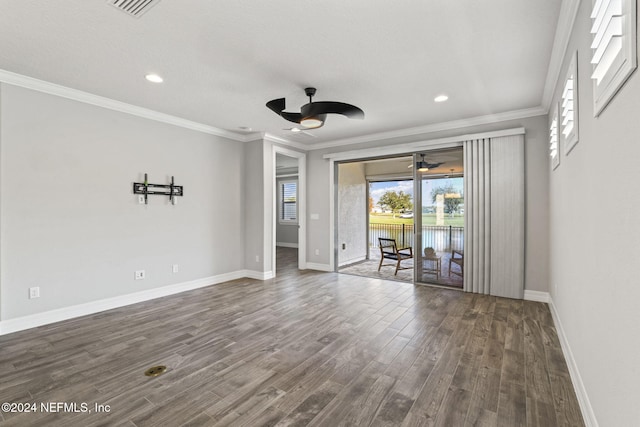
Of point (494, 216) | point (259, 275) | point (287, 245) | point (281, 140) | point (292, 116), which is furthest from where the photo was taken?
point (287, 245)

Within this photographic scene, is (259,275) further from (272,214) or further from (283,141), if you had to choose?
(283,141)

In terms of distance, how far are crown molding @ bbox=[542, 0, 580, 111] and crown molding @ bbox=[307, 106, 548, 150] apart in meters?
0.69

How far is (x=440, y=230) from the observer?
16.5ft

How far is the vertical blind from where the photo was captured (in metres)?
10.3

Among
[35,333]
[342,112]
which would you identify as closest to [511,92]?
[342,112]

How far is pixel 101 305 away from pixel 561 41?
18.9ft

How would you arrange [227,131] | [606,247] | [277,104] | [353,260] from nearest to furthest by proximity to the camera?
[606,247] < [277,104] < [227,131] < [353,260]

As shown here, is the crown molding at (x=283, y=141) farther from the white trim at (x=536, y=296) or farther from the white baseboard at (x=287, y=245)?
the white trim at (x=536, y=296)

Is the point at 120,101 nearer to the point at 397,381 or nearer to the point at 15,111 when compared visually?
the point at 15,111

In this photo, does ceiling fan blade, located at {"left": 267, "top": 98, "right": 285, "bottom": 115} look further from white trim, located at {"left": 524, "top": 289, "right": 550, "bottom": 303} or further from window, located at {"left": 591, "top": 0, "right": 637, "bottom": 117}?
white trim, located at {"left": 524, "top": 289, "right": 550, "bottom": 303}

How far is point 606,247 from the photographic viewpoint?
1.41 meters

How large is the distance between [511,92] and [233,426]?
4.49 meters

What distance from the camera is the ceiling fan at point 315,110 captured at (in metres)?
3.29

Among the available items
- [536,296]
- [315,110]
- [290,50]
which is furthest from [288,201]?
[290,50]
